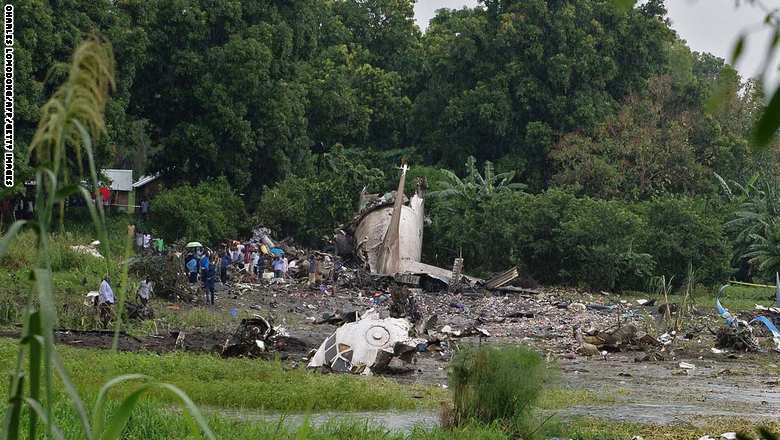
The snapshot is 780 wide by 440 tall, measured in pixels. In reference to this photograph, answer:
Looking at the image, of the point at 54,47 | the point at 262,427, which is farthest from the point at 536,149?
the point at 262,427

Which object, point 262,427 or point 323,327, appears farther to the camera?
point 323,327

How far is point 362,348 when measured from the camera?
16266mm

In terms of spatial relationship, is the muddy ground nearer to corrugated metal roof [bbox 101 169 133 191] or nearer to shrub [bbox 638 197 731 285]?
Answer: shrub [bbox 638 197 731 285]

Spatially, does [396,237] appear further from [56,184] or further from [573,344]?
[56,184]

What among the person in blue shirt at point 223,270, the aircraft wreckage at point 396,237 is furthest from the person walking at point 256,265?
the aircraft wreckage at point 396,237

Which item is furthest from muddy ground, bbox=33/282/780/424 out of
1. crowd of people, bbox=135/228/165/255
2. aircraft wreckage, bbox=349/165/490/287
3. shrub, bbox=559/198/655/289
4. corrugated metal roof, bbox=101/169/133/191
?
corrugated metal roof, bbox=101/169/133/191

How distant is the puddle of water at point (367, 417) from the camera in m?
11.2

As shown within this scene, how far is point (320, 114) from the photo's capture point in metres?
42.2

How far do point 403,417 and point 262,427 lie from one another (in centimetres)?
326

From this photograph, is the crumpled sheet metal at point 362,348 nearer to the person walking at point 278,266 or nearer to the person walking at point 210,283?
the person walking at point 210,283

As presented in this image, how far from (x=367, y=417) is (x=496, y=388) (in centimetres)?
154

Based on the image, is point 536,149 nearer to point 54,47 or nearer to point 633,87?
point 633,87

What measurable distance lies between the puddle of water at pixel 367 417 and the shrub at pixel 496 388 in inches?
23.5

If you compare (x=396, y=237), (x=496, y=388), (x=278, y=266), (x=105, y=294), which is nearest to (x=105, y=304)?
(x=105, y=294)
